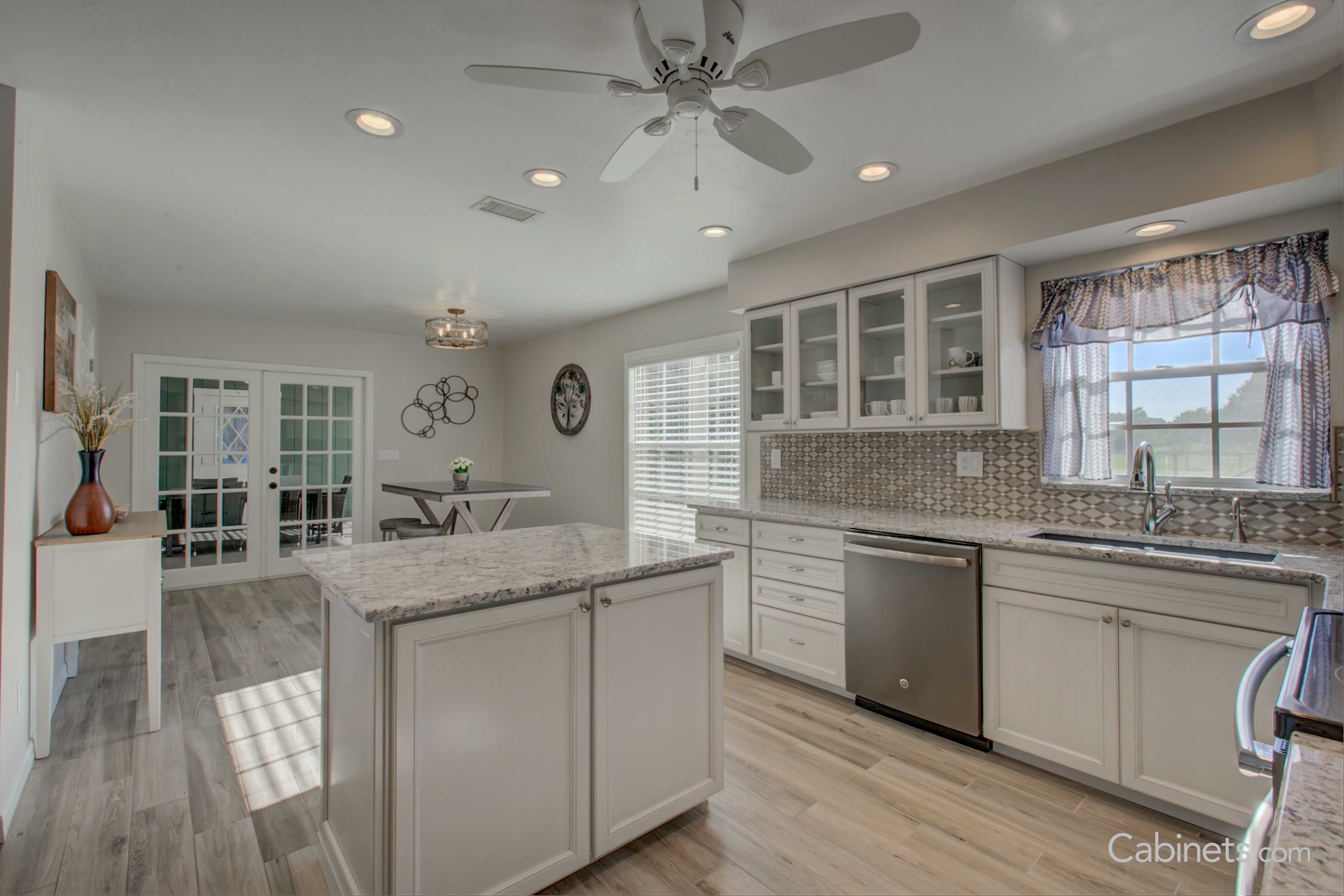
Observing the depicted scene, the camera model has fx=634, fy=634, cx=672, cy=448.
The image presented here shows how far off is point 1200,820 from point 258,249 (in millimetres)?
4863

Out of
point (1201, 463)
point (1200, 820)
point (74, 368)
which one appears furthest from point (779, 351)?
point (74, 368)

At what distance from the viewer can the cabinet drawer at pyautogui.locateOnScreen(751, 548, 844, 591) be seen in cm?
296

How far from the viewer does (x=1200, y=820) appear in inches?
79.2

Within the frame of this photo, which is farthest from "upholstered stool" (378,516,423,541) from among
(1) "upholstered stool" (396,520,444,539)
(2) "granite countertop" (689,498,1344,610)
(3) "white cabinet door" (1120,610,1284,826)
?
(3) "white cabinet door" (1120,610,1284,826)

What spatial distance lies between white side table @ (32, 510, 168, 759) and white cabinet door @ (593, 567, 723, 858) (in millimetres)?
2162

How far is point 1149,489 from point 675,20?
95.0 inches

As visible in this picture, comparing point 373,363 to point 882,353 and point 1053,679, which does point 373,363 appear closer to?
point 882,353

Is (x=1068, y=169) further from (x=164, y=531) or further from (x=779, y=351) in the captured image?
(x=164, y=531)

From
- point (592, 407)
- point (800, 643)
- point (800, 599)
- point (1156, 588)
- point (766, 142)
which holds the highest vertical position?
point (766, 142)

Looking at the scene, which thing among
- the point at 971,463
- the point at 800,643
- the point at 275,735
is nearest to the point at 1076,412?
the point at 971,463

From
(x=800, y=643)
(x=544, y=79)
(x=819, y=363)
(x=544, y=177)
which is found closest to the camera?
(x=544, y=79)

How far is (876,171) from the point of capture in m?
2.53

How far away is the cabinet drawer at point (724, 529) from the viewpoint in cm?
337

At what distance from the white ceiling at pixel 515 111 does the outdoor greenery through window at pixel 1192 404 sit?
88cm
